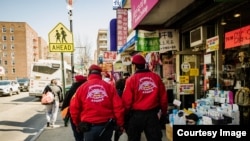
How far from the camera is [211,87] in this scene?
23.7 feet

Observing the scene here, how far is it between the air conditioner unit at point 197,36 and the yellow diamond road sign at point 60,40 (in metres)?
4.36

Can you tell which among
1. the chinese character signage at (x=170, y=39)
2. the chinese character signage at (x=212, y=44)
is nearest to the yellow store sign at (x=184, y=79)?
the chinese character signage at (x=170, y=39)

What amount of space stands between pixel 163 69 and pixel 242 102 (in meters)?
5.33

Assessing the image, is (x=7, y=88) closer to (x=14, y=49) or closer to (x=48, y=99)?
(x=48, y=99)

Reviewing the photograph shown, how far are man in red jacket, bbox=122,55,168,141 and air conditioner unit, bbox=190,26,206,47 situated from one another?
2.51 metres

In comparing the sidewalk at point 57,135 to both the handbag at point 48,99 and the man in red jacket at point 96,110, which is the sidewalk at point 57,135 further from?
the man in red jacket at point 96,110

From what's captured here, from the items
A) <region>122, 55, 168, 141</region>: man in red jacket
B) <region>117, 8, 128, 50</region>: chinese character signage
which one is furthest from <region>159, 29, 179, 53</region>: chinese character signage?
<region>117, 8, 128, 50</region>: chinese character signage

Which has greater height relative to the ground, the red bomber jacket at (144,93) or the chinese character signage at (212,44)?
the chinese character signage at (212,44)

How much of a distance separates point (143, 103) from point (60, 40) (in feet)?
20.2

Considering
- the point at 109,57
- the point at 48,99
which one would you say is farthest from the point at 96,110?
the point at 109,57

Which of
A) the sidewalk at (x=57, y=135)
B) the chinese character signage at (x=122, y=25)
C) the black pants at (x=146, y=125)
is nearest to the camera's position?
the black pants at (x=146, y=125)

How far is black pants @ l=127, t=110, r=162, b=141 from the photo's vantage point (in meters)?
5.41

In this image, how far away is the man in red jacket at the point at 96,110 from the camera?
488 centimetres

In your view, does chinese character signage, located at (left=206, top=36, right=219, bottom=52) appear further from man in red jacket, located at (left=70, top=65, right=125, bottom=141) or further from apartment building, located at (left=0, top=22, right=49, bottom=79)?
apartment building, located at (left=0, top=22, right=49, bottom=79)
